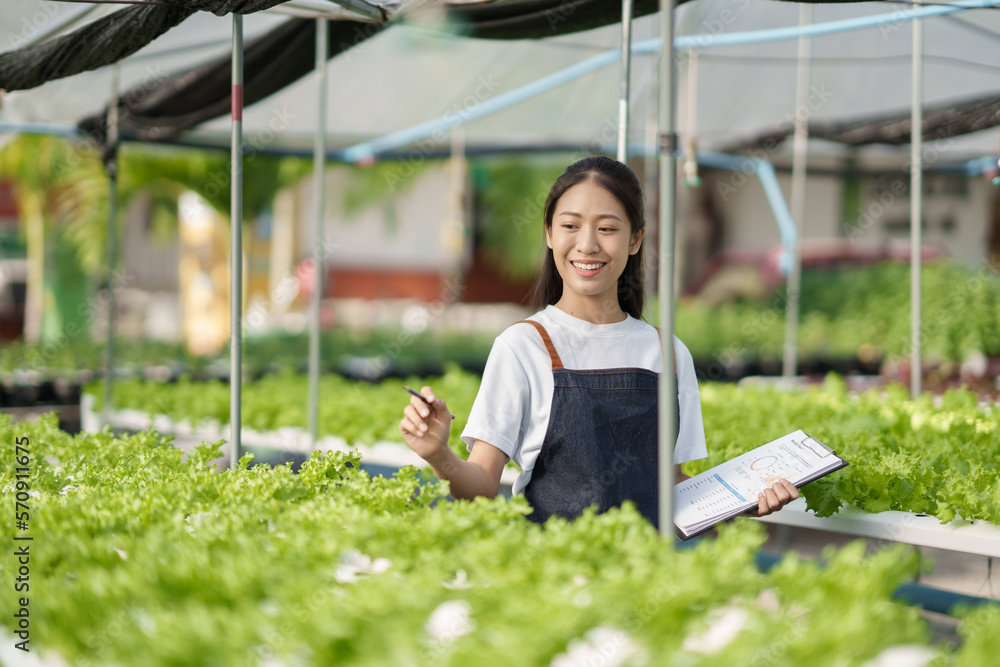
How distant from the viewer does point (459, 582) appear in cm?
180

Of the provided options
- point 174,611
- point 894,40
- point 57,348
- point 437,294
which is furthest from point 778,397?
point 437,294

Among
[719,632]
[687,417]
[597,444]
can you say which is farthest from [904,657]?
[687,417]

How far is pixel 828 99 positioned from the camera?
8820 millimetres

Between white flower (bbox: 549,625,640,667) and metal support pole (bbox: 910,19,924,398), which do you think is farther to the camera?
metal support pole (bbox: 910,19,924,398)

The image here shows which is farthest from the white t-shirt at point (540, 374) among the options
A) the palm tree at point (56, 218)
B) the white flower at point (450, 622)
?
the palm tree at point (56, 218)

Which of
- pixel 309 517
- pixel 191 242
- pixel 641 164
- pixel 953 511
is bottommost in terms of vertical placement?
pixel 953 511

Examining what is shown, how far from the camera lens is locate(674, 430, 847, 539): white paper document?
2.37 m

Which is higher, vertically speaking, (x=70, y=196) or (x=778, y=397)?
(x=70, y=196)

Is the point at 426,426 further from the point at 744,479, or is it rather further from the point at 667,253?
the point at 744,479

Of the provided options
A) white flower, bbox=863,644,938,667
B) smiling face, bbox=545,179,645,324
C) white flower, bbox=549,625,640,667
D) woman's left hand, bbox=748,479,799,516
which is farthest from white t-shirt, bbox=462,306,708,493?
white flower, bbox=863,644,938,667

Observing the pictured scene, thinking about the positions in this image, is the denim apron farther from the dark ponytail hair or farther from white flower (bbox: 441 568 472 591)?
white flower (bbox: 441 568 472 591)

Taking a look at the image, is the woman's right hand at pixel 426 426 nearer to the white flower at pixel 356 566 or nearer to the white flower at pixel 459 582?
the white flower at pixel 356 566

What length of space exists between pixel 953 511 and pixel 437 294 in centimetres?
2287

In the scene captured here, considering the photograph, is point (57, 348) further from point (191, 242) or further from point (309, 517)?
point (191, 242)
